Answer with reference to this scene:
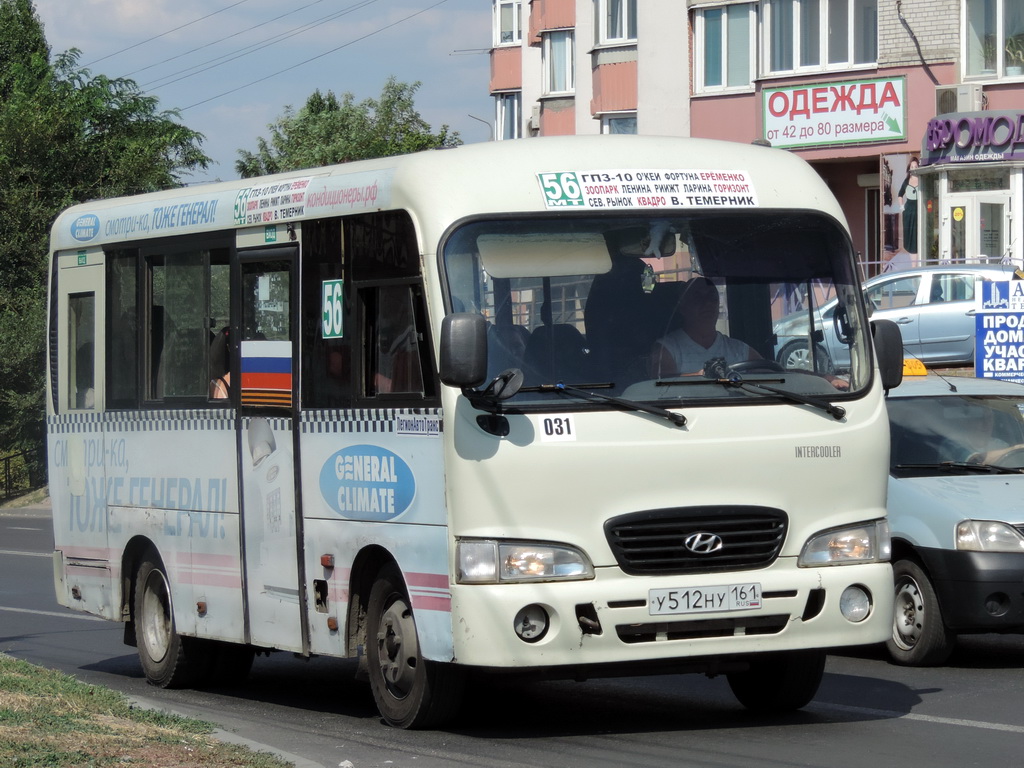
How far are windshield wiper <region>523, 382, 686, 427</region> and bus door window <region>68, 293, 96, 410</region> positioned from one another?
508cm

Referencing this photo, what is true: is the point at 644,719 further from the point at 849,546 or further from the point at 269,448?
the point at 269,448

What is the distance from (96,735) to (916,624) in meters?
5.34

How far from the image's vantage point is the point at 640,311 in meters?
8.70

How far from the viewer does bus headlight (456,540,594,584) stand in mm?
8273

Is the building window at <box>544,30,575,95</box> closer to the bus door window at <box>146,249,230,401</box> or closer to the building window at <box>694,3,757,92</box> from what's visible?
the building window at <box>694,3,757,92</box>

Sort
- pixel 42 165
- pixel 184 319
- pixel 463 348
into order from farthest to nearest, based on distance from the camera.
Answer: pixel 42 165
pixel 184 319
pixel 463 348

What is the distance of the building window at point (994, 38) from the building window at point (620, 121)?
933 centimetres

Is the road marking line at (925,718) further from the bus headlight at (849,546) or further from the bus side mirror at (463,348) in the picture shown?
the bus side mirror at (463,348)

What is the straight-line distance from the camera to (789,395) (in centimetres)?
872

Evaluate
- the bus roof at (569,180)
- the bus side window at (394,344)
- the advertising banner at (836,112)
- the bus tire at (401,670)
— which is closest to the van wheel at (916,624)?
the bus roof at (569,180)

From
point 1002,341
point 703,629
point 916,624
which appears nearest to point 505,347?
point 703,629

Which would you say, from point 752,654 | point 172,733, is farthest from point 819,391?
point 172,733

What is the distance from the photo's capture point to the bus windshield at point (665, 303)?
8547mm

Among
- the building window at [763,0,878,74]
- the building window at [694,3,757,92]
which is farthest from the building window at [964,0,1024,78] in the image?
the building window at [694,3,757,92]
